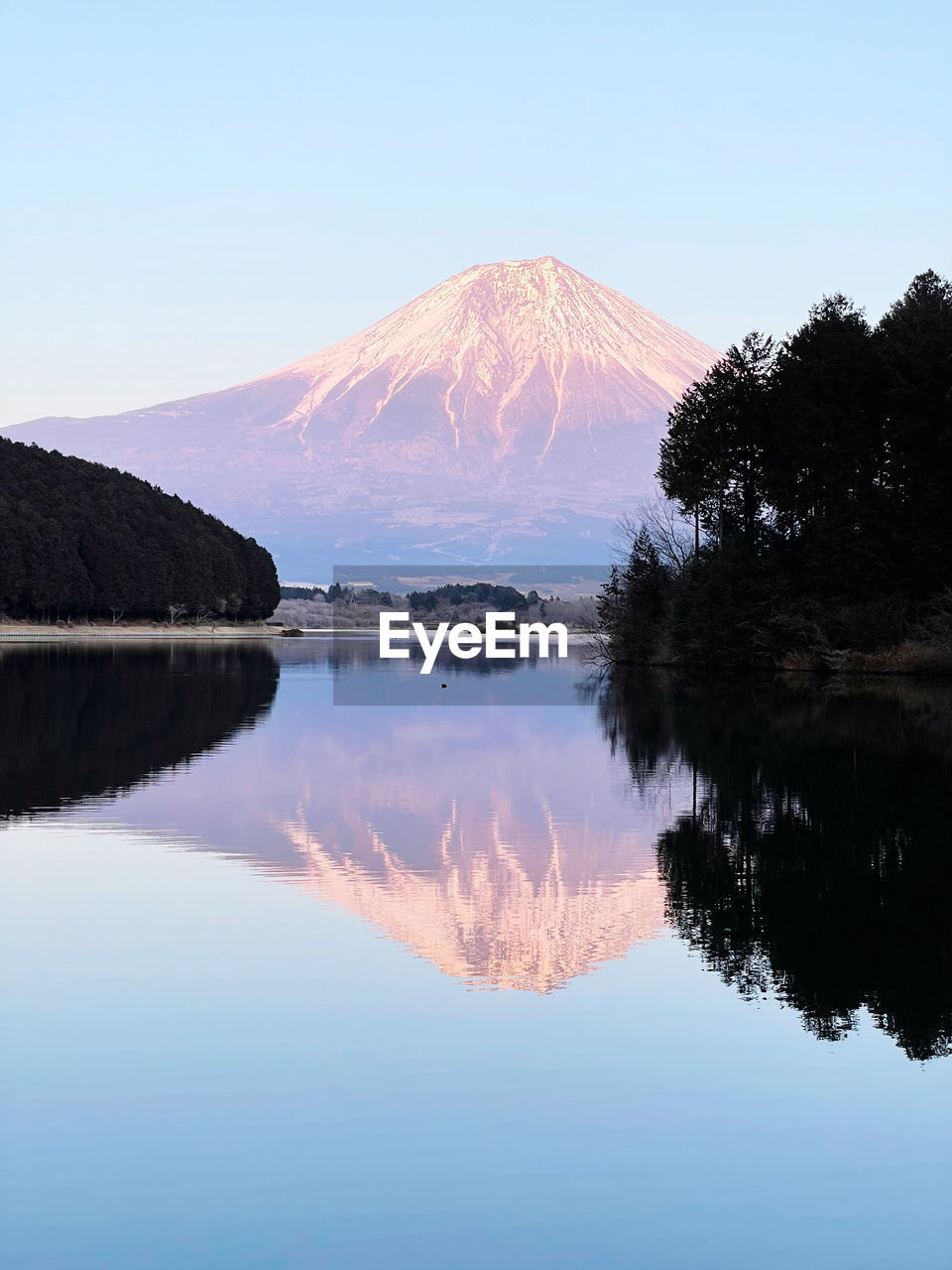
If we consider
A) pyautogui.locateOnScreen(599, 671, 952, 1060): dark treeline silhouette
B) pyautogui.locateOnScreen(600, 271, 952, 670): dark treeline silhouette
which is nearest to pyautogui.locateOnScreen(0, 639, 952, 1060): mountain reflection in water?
pyautogui.locateOnScreen(599, 671, 952, 1060): dark treeline silhouette

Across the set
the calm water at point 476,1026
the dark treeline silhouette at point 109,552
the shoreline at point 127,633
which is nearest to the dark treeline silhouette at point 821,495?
the calm water at point 476,1026

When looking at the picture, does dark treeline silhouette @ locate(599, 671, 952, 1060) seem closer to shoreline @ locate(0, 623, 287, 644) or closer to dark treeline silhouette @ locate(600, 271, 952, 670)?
dark treeline silhouette @ locate(600, 271, 952, 670)

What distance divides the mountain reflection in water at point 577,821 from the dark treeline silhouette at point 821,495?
40.8 ft

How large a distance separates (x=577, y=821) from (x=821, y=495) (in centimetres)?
3013

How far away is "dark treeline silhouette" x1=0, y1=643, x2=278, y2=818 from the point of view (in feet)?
52.3

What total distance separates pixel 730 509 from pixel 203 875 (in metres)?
36.6

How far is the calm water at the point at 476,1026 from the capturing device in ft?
15.4

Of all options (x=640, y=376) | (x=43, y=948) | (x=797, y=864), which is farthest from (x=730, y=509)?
(x=640, y=376)

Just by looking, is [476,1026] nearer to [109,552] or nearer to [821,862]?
[821,862]

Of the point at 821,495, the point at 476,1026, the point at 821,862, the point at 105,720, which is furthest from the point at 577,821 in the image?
the point at 821,495

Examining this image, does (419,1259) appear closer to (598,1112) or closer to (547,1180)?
(547,1180)

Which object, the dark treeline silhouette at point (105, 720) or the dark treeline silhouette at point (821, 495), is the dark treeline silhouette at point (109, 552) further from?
the dark treeline silhouette at point (821, 495)

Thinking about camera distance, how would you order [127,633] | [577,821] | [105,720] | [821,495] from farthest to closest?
[127,633], [821,495], [105,720], [577,821]

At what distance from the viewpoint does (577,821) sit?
13.6 m
